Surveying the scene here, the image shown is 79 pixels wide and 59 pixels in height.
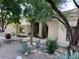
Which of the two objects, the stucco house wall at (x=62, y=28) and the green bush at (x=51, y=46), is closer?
the green bush at (x=51, y=46)

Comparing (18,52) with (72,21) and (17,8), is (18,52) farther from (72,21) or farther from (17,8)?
(72,21)

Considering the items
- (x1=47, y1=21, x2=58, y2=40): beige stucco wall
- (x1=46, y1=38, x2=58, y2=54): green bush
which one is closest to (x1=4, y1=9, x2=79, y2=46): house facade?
(x1=47, y1=21, x2=58, y2=40): beige stucco wall

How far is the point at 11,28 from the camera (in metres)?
44.1

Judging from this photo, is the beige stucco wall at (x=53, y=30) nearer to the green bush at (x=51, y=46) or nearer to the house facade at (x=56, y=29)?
the house facade at (x=56, y=29)

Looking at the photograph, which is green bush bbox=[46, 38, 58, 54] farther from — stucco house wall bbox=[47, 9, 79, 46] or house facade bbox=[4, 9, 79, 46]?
stucco house wall bbox=[47, 9, 79, 46]

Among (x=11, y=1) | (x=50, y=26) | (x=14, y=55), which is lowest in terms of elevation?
(x=14, y=55)

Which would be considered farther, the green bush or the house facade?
the house facade

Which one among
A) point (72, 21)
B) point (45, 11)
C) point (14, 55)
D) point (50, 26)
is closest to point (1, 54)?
point (14, 55)

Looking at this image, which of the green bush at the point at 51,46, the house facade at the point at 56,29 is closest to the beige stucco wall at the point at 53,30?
the house facade at the point at 56,29

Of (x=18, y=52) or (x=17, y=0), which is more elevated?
(x=17, y=0)

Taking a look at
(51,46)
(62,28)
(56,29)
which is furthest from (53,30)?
(51,46)

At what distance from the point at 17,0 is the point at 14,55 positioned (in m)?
6.30

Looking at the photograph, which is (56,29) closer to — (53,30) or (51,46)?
(53,30)

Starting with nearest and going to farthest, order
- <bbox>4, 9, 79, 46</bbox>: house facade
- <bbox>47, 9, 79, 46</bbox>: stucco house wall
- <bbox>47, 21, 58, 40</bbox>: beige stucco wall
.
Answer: <bbox>47, 9, 79, 46</bbox>: stucco house wall → <bbox>4, 9, 79, 46</bbox>: house facade → <bbox>47, 21, 58, 40</bbox>: beige stucco wall
